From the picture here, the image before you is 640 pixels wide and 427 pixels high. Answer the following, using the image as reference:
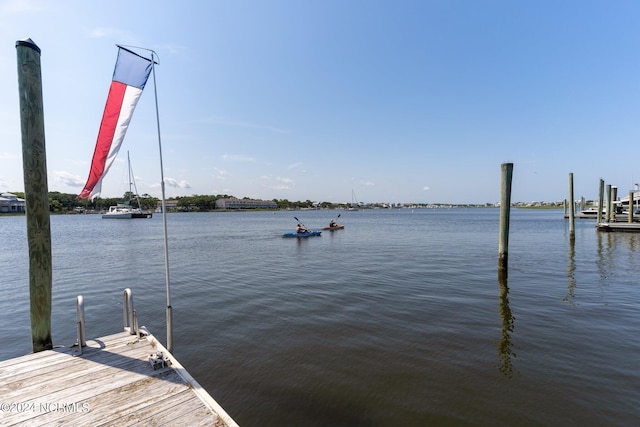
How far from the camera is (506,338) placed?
9.19 metres

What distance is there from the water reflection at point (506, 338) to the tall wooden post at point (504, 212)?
3327 millimetres

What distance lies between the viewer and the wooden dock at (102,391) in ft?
13.5

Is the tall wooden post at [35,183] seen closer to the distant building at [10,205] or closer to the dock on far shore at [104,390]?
the dock on far shore at [104,390]

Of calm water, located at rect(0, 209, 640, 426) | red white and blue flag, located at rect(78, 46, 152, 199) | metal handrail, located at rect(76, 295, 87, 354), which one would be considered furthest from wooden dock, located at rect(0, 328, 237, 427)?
red white and blue flag, located at rect(78, 46, 152, 199)

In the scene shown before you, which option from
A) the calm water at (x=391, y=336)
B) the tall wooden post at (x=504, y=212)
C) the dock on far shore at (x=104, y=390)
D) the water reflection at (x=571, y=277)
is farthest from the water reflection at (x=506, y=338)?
the dock on far shore at (x=104, y=390)

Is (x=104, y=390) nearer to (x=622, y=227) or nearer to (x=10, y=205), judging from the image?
(x=622, y=227)

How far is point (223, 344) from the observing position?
9016 millimetres

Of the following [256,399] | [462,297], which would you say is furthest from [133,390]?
[462,297]

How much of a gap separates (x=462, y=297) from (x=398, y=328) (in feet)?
16.2

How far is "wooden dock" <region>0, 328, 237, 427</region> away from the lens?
13.5ft

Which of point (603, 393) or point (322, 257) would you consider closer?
point (603, 393)

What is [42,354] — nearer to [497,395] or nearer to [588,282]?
[497,395]

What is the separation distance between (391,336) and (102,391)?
7325 millimetres

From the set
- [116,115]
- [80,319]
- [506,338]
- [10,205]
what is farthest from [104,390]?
[10,205]
